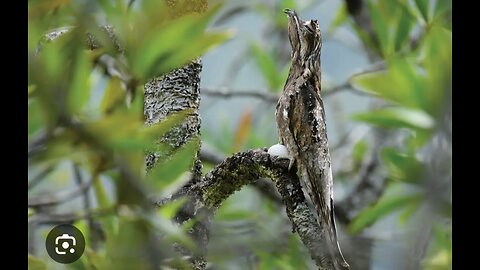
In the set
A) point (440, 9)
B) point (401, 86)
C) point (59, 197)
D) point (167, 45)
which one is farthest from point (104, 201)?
point (440, 9)

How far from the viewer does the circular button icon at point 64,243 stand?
593mm

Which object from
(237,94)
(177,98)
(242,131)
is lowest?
(177,98)

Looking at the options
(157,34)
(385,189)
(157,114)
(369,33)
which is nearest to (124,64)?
(157,34)

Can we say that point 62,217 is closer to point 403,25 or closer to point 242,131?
point 403,25

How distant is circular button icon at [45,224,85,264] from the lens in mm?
593

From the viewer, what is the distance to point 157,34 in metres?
0.39

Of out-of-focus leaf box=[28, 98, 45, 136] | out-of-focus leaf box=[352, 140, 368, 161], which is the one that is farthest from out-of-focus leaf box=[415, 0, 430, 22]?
out-of-focus leaf box=[352, 140, 368, 161]

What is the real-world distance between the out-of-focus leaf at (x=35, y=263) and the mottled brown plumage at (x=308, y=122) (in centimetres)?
22

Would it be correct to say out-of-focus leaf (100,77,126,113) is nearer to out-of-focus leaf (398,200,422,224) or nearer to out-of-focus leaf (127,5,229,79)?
out-of-focus leaf (127,5,229,79)

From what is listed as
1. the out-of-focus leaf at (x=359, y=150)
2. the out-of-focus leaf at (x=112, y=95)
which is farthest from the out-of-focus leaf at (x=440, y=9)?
the out-of-focus leaf at (x=359, y=150)

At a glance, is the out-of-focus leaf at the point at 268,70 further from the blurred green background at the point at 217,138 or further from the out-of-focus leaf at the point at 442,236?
the out-of-focus leaf at the point at 442,236

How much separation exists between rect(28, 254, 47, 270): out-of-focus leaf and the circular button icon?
0.10 feet

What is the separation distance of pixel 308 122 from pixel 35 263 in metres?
0.25

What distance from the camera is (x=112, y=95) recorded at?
567 mm
